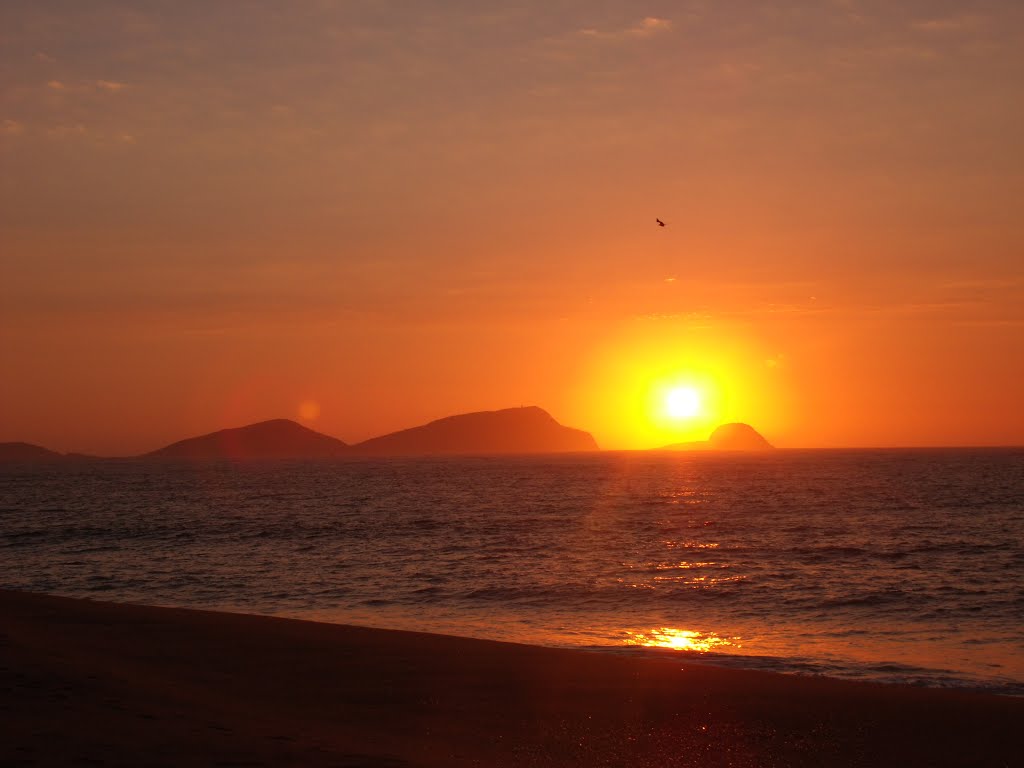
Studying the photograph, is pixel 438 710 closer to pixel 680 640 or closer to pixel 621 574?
pixel 680 640

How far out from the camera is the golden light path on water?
70.7 ft

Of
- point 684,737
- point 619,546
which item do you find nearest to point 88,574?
point 619,546

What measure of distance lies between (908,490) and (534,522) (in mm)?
52681

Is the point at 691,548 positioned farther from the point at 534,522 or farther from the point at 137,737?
the point at 137,737

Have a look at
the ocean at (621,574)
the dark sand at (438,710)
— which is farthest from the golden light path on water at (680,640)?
the dark sand at (438,710)

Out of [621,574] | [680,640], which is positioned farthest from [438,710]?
[621,574]

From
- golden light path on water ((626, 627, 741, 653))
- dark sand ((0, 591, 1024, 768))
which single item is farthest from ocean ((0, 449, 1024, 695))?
dark sand ((0, 591, 1024, 768))

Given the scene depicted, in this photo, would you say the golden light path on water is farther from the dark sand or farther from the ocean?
the dark sand

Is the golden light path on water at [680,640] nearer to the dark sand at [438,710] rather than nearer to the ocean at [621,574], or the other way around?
the ocean at [621,574]

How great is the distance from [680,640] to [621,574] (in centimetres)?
1263

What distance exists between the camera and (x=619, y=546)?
Result: 150ft

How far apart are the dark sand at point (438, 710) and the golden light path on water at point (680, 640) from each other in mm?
1687

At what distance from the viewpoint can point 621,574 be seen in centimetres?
3503

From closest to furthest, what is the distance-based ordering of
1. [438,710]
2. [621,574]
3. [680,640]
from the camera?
[438,710] < [680,640] < [621,574]
